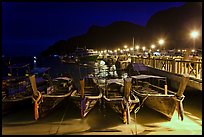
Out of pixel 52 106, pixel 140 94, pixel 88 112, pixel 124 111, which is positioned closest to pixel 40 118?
pixel 52 106

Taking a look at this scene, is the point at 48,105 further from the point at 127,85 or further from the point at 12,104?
the point at 127,85

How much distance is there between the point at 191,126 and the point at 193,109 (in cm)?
412

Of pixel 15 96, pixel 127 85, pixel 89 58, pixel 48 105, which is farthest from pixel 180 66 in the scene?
pixel 89 58

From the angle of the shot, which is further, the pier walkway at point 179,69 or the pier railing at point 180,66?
the pier railing at point 180,66

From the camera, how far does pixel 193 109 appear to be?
15.6m

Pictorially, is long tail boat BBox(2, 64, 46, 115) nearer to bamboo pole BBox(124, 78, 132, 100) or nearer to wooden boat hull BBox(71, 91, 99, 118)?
wooden boat hull BBox(71, 91, 99, 118)

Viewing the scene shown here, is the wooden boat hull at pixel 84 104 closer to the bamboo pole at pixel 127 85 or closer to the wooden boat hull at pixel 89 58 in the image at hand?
the bamboo pole at pixel 127 85

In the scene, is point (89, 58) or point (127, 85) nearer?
point (127, 85)

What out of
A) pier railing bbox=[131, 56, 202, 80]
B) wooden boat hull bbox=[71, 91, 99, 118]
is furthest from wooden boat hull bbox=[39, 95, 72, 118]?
pier railing bbox=[131, 56, 202, 80]

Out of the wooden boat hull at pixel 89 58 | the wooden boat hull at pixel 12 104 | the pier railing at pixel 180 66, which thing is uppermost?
the pier railing at pixel 180 66

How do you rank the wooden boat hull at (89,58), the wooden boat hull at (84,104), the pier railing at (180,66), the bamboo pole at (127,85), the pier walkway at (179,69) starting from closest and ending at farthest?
the bamboo pole at (127,85) → the wooden boat hull at (84,104) → the pier walkway at (179,69) → the pier railing at (180,66) → the wooden boat hull at (89,58)

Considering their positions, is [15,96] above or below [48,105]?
above

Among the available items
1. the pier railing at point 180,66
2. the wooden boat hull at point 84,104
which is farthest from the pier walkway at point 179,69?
the wooden boat hull at point 84,104

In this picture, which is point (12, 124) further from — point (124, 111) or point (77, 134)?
point (124, 111)
